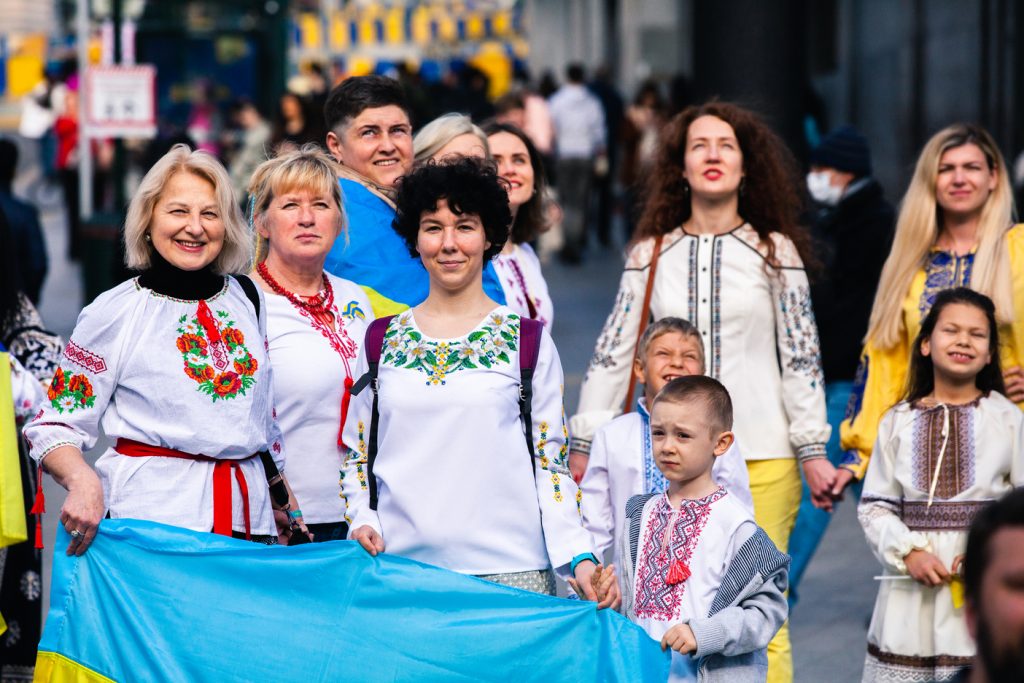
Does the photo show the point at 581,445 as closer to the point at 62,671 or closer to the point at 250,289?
the point at 250,289

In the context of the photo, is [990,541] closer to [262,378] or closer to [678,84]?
[262,378]

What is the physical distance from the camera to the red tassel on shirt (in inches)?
177

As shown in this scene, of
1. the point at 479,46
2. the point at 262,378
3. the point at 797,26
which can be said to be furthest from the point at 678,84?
the point at 479,46

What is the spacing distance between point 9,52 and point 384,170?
1750 inches

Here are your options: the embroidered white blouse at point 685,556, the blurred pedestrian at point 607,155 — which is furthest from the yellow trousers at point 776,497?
the blurred pedestrian at point 607,155

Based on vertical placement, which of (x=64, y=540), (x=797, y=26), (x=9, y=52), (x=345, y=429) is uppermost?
(x=9, y=52)

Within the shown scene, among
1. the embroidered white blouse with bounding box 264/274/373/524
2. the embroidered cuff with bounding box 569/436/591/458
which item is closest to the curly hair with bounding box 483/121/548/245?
the embroidered cuff with bounding box 569/436/591/458

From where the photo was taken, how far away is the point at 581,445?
224 inches

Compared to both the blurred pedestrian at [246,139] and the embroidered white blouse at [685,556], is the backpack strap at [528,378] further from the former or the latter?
the blurred pedestrian at [246,139]

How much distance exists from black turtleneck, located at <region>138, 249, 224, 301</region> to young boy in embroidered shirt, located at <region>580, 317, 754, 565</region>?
131cm

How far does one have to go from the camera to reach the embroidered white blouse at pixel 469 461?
4285 millimetres

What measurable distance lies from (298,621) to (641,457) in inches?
49.2

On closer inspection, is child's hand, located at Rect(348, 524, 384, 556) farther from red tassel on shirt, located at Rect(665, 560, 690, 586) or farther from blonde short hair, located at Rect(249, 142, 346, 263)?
blonde short hair, located at Rect(249, 142, 346, 263)

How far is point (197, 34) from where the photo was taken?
59.1 feet
